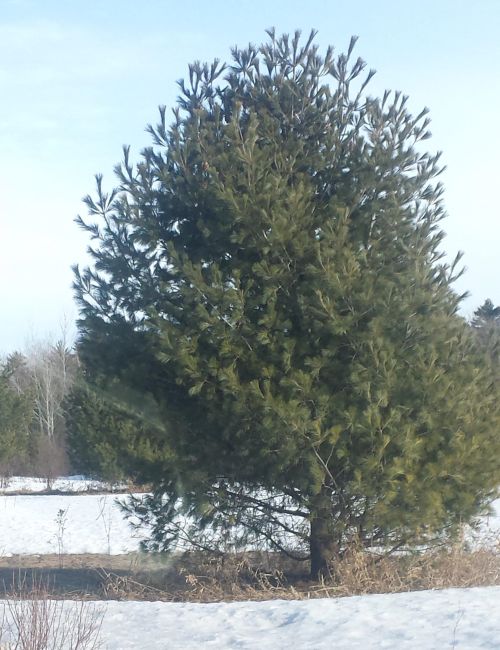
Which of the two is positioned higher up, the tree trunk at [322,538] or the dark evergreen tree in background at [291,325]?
the dark evergreen tree in background at [291,325]

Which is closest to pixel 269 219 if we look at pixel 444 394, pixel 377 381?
pixel 377 381

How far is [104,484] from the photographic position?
33062 mm

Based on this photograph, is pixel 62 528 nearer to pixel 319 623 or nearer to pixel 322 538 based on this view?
pixel 322 538

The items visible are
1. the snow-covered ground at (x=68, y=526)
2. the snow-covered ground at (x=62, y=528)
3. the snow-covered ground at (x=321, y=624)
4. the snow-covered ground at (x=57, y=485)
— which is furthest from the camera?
the snow-covered ground at (x=57, y=485)

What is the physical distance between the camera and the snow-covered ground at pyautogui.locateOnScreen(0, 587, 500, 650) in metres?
6.20

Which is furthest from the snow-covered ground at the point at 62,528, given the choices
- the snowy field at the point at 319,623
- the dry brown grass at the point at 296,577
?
the snowy field at the point at 319,623

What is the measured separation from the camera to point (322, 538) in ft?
31.4

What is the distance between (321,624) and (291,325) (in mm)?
3121

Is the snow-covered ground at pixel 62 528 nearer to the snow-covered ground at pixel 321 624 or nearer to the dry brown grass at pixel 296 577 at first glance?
the dry brown grass at pixel 296 577

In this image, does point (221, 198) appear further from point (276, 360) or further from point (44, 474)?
point (44, 474)

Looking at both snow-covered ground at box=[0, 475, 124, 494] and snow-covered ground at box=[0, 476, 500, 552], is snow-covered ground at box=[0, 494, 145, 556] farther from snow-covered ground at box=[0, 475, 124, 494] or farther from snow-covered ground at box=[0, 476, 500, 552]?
snow-covered ground at box=[0, 475, 124, 494]

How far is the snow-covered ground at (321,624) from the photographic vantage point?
6199 mm

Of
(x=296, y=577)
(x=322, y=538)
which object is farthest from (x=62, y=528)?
(x=322, y=538)

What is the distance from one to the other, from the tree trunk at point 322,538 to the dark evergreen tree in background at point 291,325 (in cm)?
3
